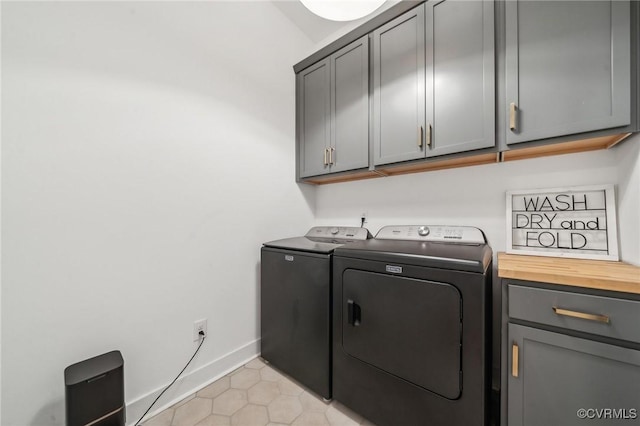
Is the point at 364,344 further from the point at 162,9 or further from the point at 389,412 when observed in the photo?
the point at 162,9

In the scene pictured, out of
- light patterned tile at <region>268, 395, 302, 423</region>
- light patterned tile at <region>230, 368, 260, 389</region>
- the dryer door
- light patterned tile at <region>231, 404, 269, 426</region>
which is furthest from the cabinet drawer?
light patterned tile at <region>230, 368, 260, 389</region>

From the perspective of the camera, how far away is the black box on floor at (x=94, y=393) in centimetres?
84

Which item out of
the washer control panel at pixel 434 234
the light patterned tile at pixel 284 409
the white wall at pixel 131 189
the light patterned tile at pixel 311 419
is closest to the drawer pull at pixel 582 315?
the washer control panel at pixel 434 234

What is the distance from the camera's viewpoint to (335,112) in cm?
183

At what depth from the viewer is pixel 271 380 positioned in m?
1.51

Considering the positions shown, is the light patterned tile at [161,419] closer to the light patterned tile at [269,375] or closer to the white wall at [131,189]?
the white wall at [131,189]

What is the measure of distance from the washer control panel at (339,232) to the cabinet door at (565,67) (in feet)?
3.64

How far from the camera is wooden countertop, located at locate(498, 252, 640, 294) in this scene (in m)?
0.75

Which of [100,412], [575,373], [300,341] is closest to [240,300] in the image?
[300,341]

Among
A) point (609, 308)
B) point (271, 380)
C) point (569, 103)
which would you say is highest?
point (569, 103)

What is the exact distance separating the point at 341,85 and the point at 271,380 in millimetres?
2240

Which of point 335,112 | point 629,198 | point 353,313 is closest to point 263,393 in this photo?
point 353,313

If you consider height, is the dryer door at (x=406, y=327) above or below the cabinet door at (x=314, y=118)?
below

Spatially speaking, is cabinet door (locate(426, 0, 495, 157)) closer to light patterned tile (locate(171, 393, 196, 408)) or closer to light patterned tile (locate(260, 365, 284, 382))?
light patterned tile (locate(260, 365, 284, 382))
